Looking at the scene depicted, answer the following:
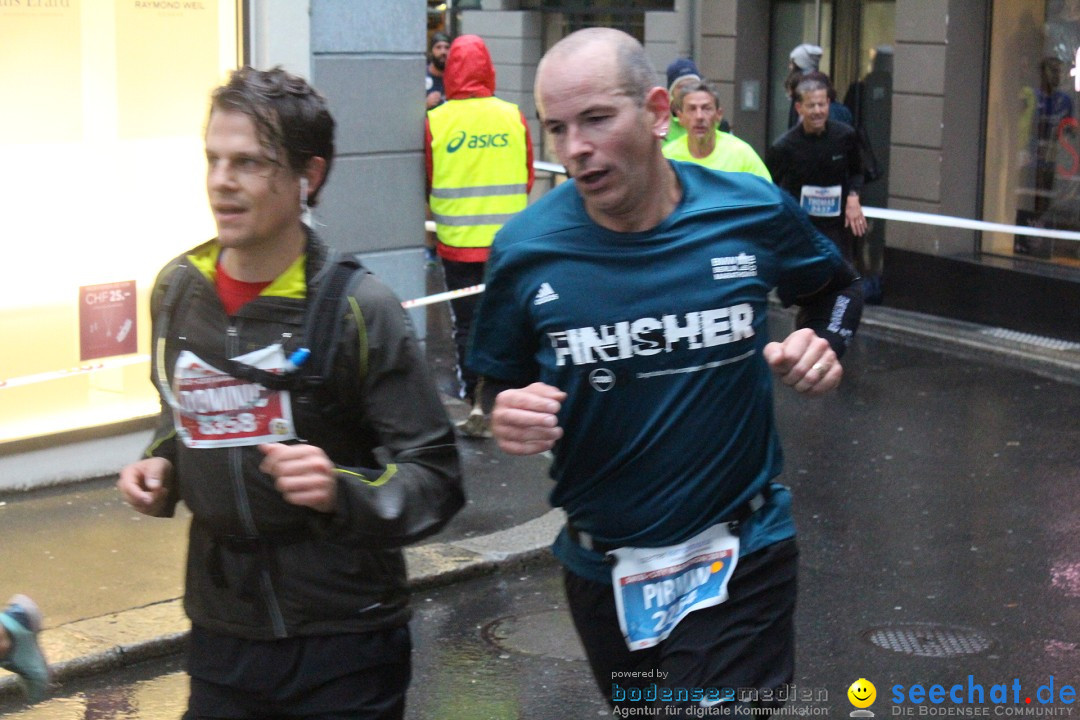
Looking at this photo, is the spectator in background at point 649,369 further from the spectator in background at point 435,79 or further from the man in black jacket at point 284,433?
the spectator in background at point 435,79

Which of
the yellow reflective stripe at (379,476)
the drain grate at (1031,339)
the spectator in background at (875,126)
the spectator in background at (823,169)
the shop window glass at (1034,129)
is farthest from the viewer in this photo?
the spectator in background at (875,126)

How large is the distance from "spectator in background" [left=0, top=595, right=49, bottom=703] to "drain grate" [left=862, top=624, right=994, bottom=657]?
3626mm

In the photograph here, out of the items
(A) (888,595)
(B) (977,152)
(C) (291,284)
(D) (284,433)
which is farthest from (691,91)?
(B) (977,152)

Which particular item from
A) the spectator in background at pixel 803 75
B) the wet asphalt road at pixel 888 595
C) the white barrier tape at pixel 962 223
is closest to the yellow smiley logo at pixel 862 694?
the wet asphalt road at pixel 888 595

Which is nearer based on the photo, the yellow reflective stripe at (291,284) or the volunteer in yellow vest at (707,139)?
the yellow reflective stripe at (291,284)

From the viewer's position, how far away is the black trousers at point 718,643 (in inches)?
138

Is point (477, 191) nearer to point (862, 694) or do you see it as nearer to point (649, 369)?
point (862, 694)

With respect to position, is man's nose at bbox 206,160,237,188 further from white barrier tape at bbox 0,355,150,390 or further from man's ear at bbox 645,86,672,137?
white barrier tape at bbox 0,355,150,390

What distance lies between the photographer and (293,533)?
124 inches

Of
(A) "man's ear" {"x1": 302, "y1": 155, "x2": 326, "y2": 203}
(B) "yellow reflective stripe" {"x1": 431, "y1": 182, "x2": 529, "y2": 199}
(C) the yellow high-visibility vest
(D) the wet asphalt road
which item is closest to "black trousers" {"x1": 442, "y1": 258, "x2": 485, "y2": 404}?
(C) the yellow high-visibility vest

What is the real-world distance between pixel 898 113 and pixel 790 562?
1153cm

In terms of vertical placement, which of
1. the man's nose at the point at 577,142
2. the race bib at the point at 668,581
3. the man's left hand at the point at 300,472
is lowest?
the race bib at the point at 668,581

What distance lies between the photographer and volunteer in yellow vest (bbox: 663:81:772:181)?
862cm

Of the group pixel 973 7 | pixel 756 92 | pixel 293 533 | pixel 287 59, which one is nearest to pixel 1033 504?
pixel 287 59
